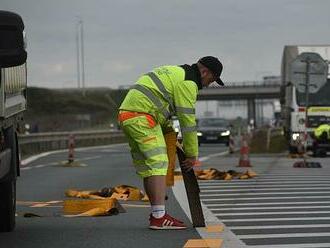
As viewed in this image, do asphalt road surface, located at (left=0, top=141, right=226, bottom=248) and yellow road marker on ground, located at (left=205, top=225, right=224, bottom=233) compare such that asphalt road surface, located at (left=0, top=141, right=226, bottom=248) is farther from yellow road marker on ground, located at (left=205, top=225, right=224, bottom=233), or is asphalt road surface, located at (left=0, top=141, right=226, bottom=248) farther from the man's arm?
the man's arm

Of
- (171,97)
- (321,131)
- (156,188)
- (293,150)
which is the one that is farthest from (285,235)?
(293,150)

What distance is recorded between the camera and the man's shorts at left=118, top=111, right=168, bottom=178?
8.41 m

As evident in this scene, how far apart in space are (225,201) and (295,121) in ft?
53.3

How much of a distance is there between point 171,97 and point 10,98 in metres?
1.94

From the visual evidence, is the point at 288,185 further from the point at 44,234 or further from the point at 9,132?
the point at 9,132

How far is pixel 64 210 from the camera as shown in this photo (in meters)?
10.6

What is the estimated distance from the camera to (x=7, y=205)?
8.38m

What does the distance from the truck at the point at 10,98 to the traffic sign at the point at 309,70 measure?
550 inches

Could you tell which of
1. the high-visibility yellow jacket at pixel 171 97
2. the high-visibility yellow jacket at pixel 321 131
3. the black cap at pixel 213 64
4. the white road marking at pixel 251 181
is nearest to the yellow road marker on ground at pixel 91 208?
the high-visibility yellow jacket at pixel 171 97

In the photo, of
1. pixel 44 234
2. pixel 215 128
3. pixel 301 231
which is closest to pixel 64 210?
pixel 44 234

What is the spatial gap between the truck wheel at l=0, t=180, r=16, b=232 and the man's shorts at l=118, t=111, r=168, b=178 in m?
1.40

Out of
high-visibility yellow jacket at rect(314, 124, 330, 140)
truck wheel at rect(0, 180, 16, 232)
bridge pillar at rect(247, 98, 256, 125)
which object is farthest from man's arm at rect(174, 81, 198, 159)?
bridge pillar at rect(247, 98, 256, 125)

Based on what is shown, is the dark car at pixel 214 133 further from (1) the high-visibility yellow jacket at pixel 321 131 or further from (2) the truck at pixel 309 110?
(1) the high-visibility yellow jacket at pixel 321 131

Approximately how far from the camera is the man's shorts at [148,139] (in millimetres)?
8414
